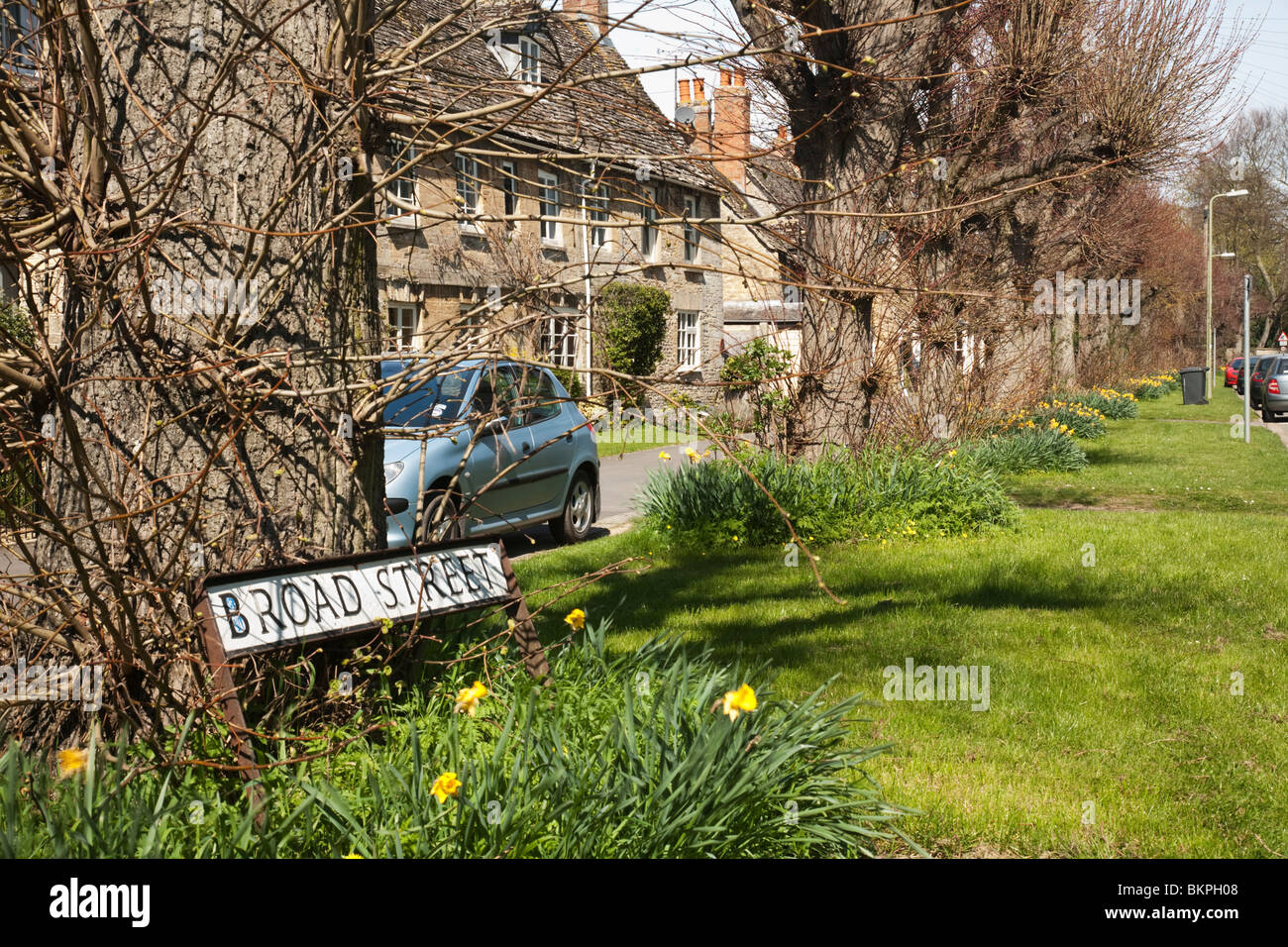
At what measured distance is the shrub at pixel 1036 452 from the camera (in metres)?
14.8

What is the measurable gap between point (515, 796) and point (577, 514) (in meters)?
8.15

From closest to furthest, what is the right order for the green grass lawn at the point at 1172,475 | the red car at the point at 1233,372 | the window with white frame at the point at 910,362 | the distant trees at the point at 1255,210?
the window with white frame at the point at 910,362
the green grass lawn at the point at 1172,475
the red car at the point at 1233,372
the distant trees at the point at 1255,210

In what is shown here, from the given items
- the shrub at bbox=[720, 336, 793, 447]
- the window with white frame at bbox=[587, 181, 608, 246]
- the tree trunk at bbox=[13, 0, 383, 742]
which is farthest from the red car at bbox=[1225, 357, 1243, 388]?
the tree trunk at bbox=[13, 0, 383, 742]

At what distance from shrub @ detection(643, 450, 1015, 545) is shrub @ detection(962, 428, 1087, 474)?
14.2ft

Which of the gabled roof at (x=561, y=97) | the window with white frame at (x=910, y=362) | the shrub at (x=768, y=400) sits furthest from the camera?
the window with white frame at (x=910, y=362)

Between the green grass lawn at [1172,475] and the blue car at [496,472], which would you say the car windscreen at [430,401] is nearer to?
the blue car at [496,472]

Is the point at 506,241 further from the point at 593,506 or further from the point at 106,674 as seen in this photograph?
the point at 593,506

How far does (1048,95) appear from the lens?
1306 cm

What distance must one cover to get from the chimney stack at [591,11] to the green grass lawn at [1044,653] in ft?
7.87

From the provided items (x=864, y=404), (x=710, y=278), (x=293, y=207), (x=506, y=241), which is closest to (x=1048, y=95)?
(x=864, y=404)

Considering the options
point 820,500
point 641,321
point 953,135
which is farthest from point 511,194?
point 641,321

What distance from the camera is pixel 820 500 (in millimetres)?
9352

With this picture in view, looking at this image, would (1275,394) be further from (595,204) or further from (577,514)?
(595,204)

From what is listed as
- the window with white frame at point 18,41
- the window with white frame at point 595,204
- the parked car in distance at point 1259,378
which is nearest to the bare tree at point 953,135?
the window with white frame at point 595,204
